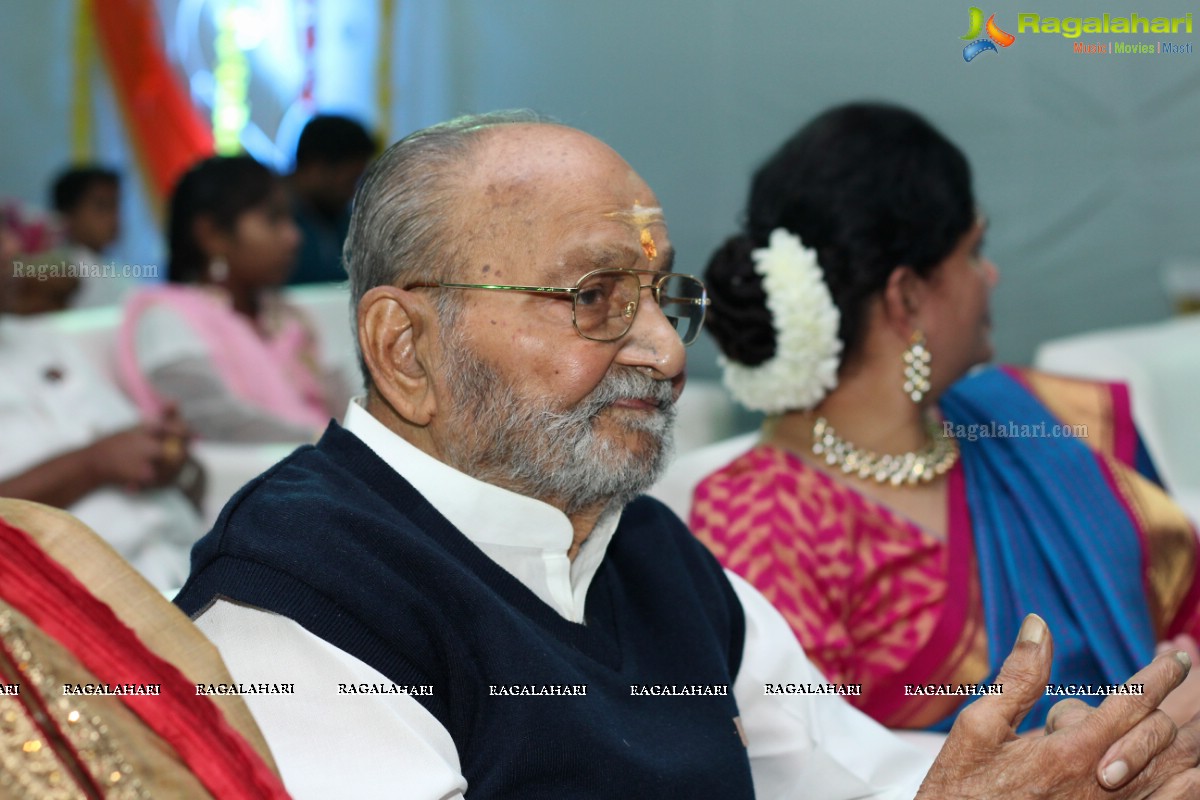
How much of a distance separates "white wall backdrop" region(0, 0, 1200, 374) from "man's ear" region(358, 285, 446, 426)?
Result: 1.09 metres

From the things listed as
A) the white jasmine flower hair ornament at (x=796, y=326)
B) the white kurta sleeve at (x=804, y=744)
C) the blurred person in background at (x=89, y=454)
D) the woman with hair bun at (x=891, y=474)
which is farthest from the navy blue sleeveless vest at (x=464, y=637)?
the blurred person in background at (x=89, y=454)

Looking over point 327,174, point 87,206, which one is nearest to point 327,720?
Answer: point 327,174

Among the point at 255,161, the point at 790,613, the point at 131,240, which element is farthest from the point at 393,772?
the point at 131,240

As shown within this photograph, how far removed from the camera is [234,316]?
142 inches

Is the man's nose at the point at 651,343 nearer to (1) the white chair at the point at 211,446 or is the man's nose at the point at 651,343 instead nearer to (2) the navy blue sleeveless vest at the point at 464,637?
(2) the navy blue sleeveless vest at the point at 464,637

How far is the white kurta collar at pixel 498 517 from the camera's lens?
117 centimetres

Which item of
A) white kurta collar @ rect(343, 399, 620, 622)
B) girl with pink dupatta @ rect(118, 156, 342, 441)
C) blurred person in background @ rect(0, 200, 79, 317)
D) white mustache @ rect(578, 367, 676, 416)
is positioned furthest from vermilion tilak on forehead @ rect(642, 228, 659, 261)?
blurred person in background @ rect(0, 200, 79, 317)

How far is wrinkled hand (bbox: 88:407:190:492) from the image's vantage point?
2496 mm

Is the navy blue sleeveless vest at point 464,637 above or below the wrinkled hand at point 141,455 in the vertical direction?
above

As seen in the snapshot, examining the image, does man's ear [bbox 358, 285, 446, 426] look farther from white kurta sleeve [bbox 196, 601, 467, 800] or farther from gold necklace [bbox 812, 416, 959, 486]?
gold necklace [bbox 812, 416, 959, 486]

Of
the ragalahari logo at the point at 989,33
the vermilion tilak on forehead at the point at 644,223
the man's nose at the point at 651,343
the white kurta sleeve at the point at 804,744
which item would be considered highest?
the ragalahari logo at the point at 989,33

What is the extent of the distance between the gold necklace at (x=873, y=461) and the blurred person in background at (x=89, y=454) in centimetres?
131

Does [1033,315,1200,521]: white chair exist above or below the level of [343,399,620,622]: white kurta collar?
below

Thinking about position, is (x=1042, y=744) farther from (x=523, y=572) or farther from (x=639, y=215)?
(x=639, y=215)
